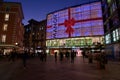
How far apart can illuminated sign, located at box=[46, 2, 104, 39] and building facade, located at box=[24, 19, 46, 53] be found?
9528mm

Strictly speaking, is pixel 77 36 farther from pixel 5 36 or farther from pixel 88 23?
pixel 5 36

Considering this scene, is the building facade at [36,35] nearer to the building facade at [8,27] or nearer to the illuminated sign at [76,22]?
the illuminated sign at [76,22]

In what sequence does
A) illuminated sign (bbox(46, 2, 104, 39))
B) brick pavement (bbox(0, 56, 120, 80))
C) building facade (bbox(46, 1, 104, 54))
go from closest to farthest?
brick pavement (bbox(0, 56, 120, 80)) < building facade (bbox(46, 1, 104, 54)) < illuminated sign (bbox(46, 2, 104, 39))

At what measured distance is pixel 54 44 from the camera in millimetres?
79500

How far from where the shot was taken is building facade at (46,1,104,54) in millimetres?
64125

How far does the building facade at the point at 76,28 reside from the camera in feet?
210

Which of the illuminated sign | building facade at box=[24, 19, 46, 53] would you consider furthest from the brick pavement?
building facade at box=[24, 19, 46, 53]

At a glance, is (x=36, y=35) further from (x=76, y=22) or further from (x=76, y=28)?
(x=76, y=22)

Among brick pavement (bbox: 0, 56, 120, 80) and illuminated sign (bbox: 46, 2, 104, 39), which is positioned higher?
illuminated sign (bbox: 46, 2, 104, 39)

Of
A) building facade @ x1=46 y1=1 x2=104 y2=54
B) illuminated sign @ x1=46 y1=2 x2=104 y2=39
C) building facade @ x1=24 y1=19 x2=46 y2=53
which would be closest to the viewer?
building facade @ x1=46 y1=1 x2=104 y2=54

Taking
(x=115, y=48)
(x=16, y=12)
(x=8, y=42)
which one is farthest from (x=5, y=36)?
(x=115, y=48)

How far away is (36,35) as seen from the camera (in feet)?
319

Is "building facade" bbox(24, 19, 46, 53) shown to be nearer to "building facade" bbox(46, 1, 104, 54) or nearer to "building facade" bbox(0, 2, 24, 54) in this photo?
"building facade" bbox(46, 1, 104, 54)

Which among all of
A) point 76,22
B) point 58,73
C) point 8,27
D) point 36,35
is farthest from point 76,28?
point 58,73
